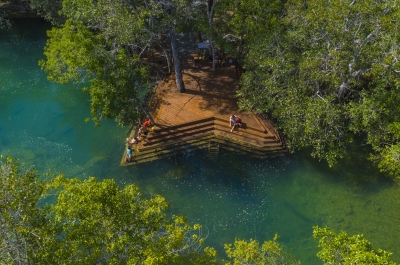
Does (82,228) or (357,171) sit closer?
(82,228)

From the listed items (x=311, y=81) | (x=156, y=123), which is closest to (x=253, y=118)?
(x=311, y=81)

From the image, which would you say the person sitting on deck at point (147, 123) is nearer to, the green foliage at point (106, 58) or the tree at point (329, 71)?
the green foliage at point (106, 58)

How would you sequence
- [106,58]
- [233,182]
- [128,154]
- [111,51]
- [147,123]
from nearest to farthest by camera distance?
[106,58] → [111,51] → [233,182] → [128,154] → [147,123]

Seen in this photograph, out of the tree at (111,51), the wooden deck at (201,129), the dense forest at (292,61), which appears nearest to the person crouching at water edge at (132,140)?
the wooden deck at (201,129)

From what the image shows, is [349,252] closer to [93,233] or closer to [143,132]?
[93,233]

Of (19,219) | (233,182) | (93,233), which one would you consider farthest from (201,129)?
(19,219)

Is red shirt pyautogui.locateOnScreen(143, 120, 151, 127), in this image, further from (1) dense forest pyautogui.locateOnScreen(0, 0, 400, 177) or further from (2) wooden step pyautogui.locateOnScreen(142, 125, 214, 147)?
(1) dense forest pyautogui.locateOnScreen(0, 0, 400, 177)
